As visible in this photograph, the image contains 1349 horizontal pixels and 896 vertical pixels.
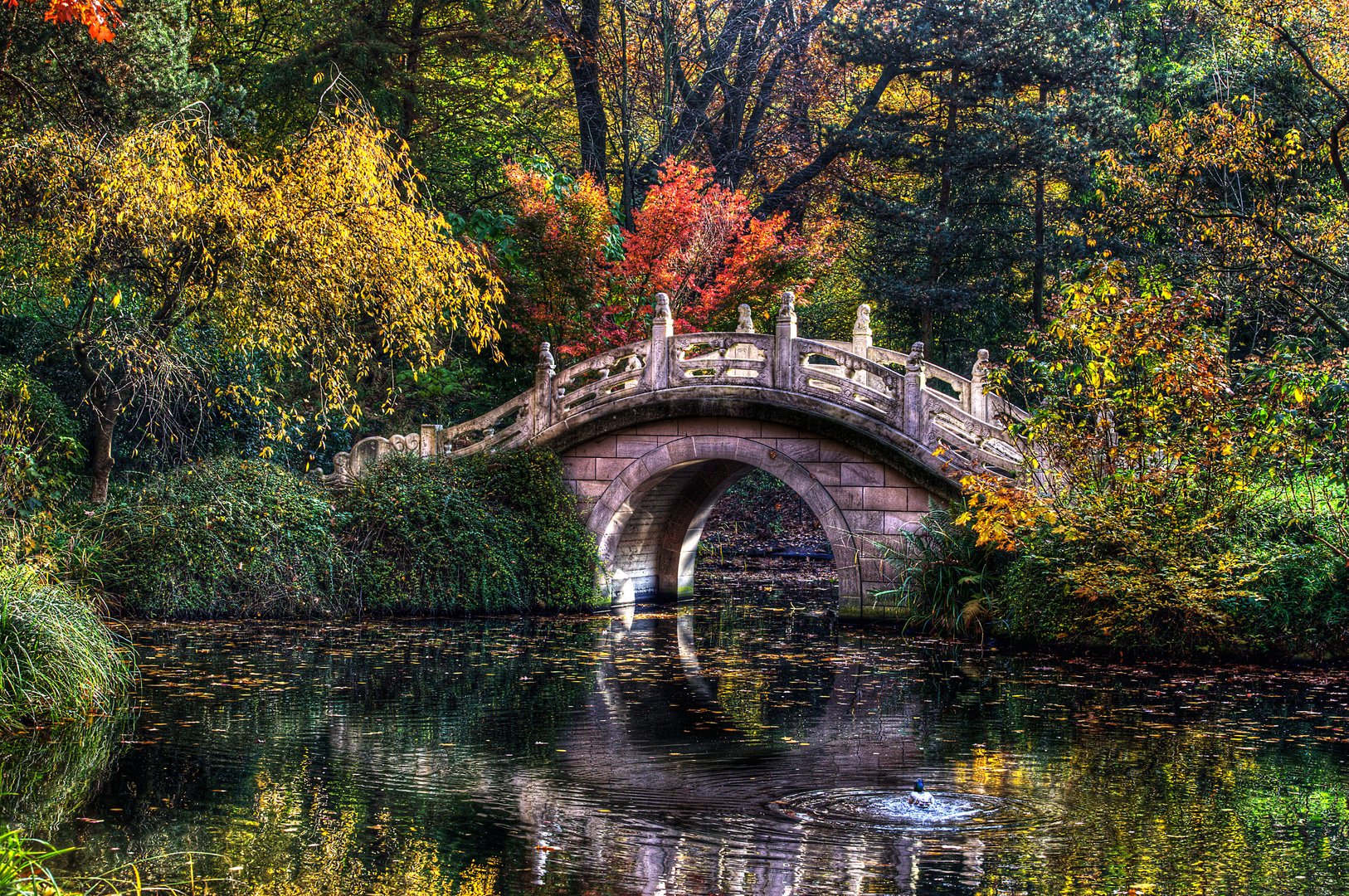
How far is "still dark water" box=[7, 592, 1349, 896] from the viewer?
23.9 ft

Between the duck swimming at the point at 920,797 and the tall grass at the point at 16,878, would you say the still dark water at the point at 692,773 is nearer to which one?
the duck swimming at the point at 920,797

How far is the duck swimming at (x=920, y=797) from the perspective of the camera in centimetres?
855

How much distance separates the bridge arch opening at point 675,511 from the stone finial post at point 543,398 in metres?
1.22

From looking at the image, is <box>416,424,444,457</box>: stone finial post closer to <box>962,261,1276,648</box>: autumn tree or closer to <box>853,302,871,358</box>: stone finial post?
<box>853,302,871,358</box>: stone finial post

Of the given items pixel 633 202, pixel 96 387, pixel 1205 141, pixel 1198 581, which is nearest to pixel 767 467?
pixel 1198 581

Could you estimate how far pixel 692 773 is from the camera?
9469mm

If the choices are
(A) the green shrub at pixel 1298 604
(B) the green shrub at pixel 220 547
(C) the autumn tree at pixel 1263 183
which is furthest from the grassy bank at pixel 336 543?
(C) the autumn tree at pixel 1263 183

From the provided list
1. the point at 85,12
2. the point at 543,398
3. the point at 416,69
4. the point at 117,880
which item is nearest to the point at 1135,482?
the point at 543,398

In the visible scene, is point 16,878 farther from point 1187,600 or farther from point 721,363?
point 721,363

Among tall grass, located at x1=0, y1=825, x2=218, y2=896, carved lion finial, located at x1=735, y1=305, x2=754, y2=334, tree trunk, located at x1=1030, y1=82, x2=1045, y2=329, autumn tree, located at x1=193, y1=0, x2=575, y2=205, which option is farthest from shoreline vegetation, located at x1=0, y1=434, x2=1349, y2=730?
tree trunk, located at x1=1030, y1=82, x2=1045, y2=329

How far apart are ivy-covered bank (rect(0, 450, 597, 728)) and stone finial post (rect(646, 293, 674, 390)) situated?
5.79 feet

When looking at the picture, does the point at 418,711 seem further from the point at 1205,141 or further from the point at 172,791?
the point at 1205,141

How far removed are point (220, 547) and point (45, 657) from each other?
596 cm

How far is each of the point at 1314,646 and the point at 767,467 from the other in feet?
21.2
